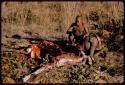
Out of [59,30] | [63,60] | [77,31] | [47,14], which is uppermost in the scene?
[47,14]

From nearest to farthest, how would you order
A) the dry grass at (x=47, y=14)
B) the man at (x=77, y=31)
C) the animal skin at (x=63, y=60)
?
the animal skin at (x=63, y=60) → the man at (x=77, y=31) → the dry grass at (x=47, y=14)

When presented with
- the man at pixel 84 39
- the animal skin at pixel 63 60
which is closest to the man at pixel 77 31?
the man at pixel 84 39

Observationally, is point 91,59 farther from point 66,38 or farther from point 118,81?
point 66,38

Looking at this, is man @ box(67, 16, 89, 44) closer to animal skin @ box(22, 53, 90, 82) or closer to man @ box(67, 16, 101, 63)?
man @ box(67, 16, 101, 63)

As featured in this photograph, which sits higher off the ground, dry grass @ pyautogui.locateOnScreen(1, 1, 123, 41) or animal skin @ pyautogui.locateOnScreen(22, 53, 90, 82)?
dry grass @ pyautogui.locateOnScreen(1, 1, 123, 41)

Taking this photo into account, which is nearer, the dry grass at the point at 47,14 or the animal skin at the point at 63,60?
the animal skin at the point at 63,60

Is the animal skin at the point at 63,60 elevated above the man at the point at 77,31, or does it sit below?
below

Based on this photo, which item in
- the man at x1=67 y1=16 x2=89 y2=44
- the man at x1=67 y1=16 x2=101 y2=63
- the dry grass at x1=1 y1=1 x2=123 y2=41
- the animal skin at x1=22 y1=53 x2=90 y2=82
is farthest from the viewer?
the dry grass at x1=1 y1=1 x2=123 y2=41

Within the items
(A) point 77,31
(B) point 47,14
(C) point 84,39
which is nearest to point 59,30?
(B) point 47,14

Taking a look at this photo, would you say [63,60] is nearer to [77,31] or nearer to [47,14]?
[77,31]

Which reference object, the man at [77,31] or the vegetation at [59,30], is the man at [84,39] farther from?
the vegetation at [59,30]

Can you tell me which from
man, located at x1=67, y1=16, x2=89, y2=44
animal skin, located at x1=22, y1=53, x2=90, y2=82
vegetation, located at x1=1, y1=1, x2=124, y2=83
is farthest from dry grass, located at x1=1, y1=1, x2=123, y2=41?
animal skin, located at x1=22, y1=53, x2=90, y2=82

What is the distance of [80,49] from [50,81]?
1282 millimetres

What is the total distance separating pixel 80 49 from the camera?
959 centimetres
